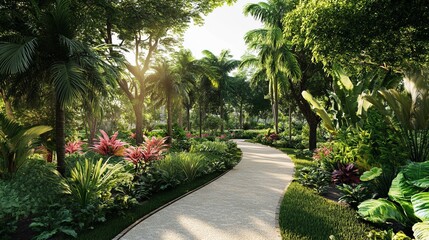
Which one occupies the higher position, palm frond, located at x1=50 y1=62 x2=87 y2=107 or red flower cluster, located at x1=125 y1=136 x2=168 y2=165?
palm frond, located at x1=50 y1=62 x2=87 y2=107

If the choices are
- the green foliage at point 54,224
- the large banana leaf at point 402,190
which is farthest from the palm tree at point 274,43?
the green foliage at point 54,224

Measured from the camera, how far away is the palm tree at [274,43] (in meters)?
16.5

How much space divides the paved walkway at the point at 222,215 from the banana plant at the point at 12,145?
383cm

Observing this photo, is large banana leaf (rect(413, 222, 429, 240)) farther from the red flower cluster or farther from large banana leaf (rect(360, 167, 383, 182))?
the red flower cluster

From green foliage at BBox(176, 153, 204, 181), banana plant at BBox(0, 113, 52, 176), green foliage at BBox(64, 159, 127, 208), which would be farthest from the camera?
green foliage at BBox(176, 153, 204, 181)

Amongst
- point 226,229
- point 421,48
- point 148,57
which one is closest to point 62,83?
point 226,229

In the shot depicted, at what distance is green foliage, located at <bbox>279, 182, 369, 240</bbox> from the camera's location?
4809 millimetres

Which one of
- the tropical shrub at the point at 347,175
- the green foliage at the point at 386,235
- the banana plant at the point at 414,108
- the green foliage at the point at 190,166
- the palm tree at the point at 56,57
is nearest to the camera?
the green foliage at the point at 386,235

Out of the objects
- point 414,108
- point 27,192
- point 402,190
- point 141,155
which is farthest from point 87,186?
point 414,108

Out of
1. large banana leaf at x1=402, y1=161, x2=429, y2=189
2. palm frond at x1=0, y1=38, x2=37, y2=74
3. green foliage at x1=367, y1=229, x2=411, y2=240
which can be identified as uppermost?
palm frond at x1=0, y1=38, x2=37, y2=74

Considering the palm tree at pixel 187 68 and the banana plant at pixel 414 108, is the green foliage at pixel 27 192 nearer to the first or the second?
the banana plant at pixel 414 108

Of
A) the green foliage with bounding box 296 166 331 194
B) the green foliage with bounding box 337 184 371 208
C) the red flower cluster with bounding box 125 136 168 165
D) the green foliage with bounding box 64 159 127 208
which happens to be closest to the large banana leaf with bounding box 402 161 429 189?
the green foliage with bounding box 337 184 371 208

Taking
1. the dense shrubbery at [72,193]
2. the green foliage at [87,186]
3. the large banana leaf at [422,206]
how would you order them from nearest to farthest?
the large banana leaf at [422,206], the dense shrubbery at [72,193], the green foliage at [87,186]

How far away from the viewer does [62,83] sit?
6332mm
